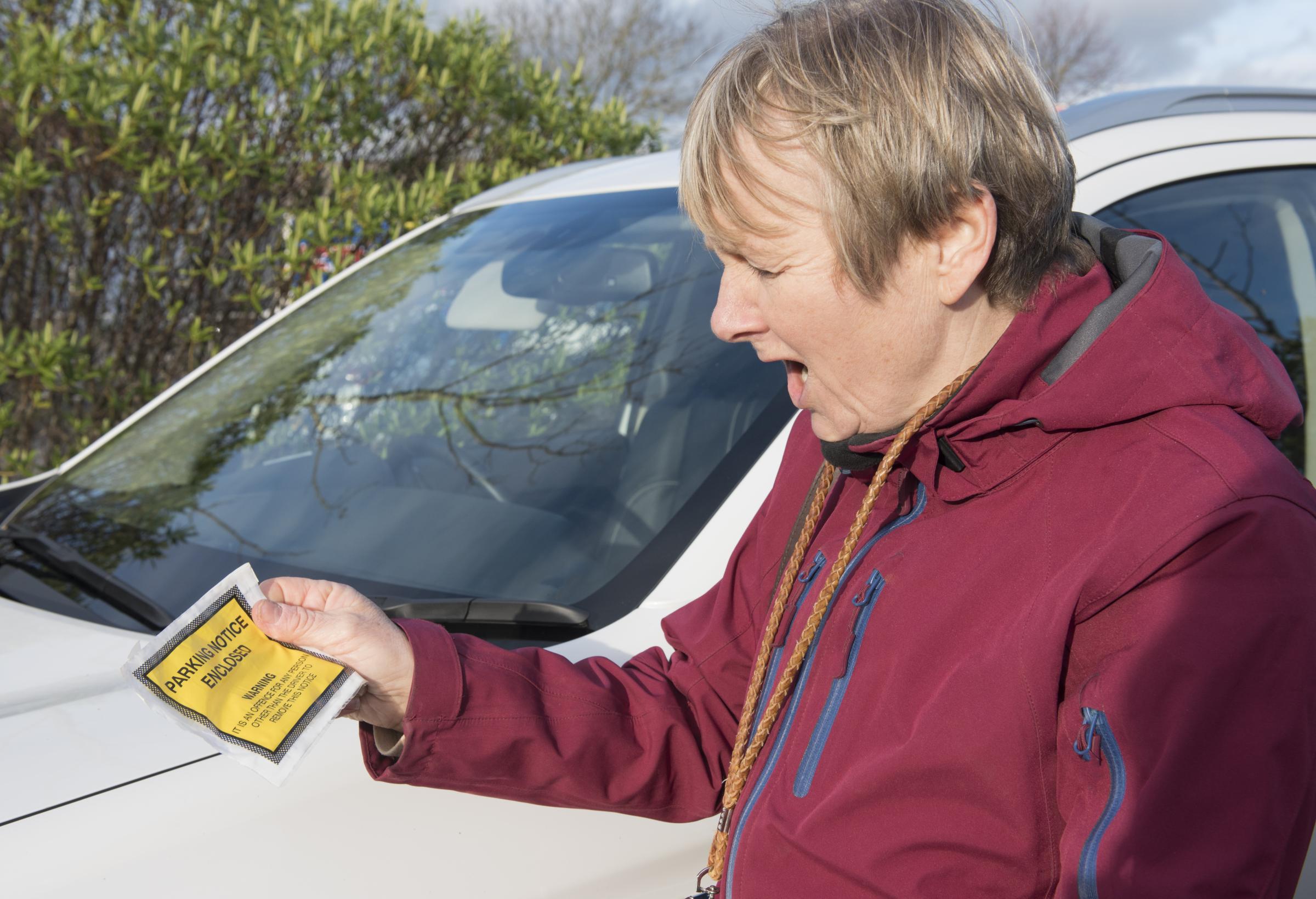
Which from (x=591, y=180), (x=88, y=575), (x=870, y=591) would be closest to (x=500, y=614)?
(x=870, y=591)

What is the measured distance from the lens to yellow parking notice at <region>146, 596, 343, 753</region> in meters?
1.11

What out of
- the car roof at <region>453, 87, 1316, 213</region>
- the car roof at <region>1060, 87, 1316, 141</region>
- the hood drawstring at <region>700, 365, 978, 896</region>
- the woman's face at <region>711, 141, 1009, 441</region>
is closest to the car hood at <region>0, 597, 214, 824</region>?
the hood drawstring at <region>700, 365, 978, 896</region>

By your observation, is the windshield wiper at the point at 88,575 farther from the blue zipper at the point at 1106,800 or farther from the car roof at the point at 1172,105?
the car roof at the point at 1172,105

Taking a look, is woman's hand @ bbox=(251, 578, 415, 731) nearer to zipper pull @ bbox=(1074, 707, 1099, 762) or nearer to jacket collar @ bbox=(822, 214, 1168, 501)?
jacket collar @ bbox=(822, 214, 1168, 501)

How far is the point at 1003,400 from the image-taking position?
1.11 m

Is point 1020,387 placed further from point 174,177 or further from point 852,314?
point 174,177

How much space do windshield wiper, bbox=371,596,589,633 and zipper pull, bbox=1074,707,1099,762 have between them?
72 cm

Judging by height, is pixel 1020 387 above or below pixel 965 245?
below

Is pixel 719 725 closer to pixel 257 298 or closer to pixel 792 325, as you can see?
pixel 792 325

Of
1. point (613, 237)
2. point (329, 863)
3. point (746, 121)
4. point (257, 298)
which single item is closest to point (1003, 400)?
point (746, 121)

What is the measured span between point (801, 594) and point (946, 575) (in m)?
0.24

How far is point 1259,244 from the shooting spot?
202cm

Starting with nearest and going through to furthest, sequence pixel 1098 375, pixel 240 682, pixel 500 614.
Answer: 1. pixel 1098 375
2. pixel 240 682
3. pixel 500 614

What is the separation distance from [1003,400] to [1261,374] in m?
0.25
